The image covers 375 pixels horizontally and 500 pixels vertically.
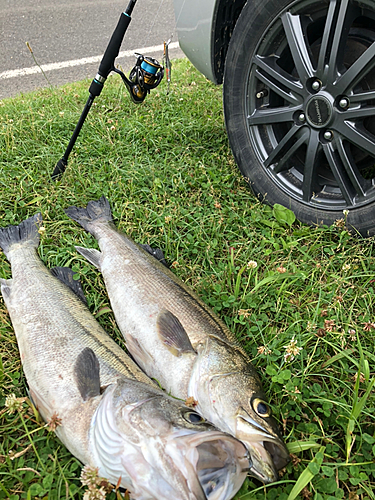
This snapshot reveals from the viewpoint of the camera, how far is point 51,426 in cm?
169

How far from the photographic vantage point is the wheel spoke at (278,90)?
2736 mm

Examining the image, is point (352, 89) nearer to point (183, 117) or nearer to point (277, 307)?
point (277, 307)

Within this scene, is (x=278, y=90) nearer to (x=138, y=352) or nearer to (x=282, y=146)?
(x=282, y=146)

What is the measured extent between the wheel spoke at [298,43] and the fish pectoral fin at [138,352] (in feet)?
6.35

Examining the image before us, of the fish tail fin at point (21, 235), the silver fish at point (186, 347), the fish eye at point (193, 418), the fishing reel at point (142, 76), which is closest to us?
the fish eye at point (193, 418)

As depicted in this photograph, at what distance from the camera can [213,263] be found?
2746 mm

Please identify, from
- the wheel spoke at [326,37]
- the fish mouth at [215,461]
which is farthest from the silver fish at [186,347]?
the wheel spoke at [326,37]

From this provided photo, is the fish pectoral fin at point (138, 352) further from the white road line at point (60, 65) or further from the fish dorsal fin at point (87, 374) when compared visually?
the white road line at point (60, 65)

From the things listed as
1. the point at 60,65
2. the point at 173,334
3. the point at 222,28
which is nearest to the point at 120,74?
the point at 222,28

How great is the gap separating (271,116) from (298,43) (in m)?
0.48

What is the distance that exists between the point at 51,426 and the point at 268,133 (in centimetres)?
239

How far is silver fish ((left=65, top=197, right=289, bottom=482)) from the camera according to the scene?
5.55 ft

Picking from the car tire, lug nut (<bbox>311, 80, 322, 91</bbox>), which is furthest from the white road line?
lug nut (<bbox>311, 80, 322, 91</bbox>)

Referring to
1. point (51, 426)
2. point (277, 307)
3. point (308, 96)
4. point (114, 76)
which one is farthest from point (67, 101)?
point (51, 426)
